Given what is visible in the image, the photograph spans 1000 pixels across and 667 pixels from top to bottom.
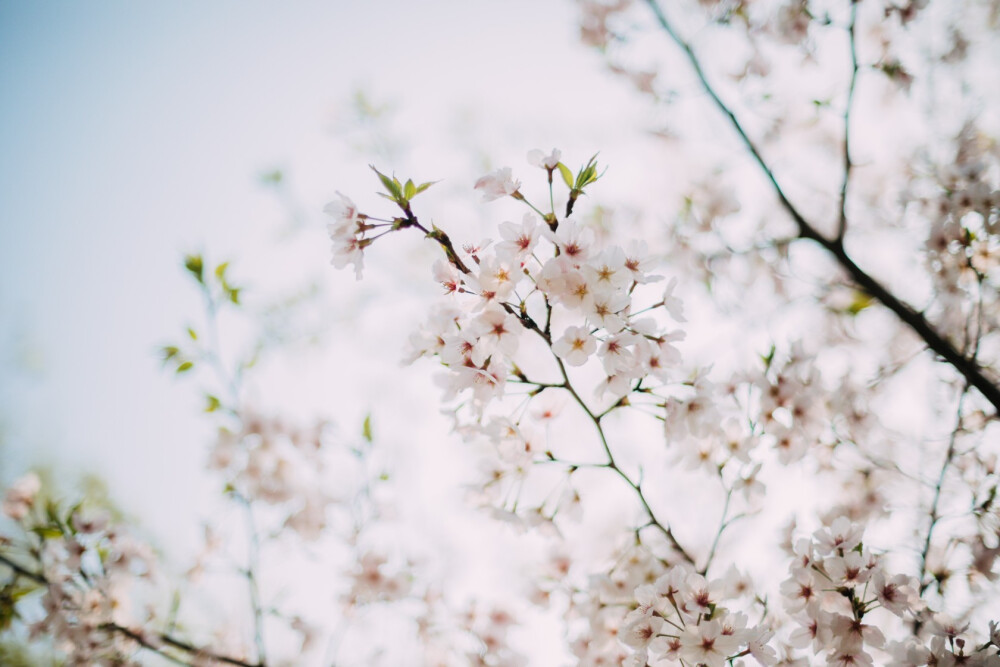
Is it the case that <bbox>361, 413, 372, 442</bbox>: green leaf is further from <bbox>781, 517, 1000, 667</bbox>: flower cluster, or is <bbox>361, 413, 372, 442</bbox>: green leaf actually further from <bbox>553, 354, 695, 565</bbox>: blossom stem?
<bbox>781, 517, 1000, 667</bbox>: flower cluster

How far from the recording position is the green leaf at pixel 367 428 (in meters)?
2.69

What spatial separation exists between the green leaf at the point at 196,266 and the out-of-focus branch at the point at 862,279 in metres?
2.95

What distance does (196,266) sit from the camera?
2.59 metres

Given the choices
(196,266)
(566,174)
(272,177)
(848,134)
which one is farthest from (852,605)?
(272,177)

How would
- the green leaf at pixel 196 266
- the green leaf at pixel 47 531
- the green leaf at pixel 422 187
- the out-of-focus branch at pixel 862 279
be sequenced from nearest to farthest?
the green leaf at pixel 422 187 → the out-of-focus branch at pixel 862 279 → the green leaf at pixel 47 531 → the green leaf at pixel 196 266

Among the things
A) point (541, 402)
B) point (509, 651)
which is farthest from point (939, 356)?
point (509, 651)

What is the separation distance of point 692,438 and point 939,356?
1190mm

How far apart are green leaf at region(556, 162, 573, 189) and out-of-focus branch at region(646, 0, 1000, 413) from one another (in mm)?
1689

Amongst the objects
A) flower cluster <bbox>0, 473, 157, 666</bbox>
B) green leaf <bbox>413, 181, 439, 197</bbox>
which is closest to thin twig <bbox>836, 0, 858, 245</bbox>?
green leaf <bbox>413, 181, 439, 197</bbox>

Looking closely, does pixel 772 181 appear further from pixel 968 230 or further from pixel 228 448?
pixel 228 448

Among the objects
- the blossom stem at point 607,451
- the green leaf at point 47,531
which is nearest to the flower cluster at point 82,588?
the green leaf at point 47,531

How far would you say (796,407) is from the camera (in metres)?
1.99

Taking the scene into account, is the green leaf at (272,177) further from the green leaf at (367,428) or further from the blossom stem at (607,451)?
the blossom stem at (607,451)

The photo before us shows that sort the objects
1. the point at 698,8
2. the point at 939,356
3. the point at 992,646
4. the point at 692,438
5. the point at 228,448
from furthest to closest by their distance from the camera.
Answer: the point at 698,8 < the point at 228,448 < the point at 939,356 < the point at 692,438 < the point at 992,646
